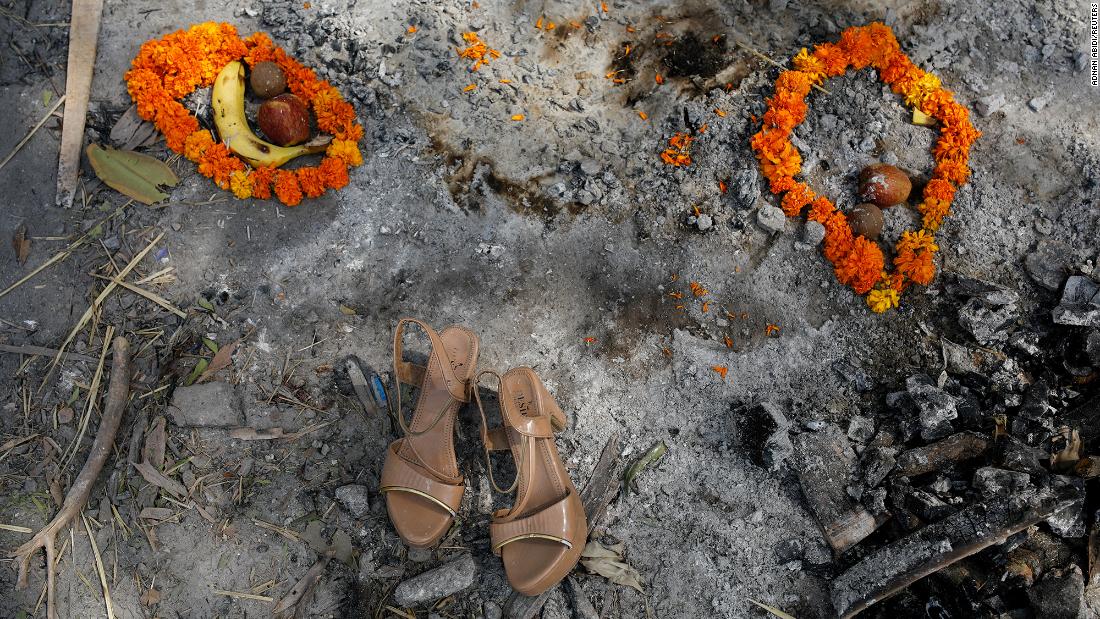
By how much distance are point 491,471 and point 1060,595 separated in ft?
10.5

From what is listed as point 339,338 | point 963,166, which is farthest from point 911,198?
point 339,338

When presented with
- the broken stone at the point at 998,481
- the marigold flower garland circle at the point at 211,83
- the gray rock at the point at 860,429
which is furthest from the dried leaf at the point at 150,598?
the broken stone at the point at 998,481

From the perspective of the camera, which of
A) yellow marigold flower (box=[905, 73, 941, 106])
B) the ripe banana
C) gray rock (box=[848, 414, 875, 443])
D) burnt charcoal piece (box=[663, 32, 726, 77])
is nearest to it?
gray rock (box=[848, 414, 875, 443])

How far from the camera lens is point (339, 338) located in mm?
4652

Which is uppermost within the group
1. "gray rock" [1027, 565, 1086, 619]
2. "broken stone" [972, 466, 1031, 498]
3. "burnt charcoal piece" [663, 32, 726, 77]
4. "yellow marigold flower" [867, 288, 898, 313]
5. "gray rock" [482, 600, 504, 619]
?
"burnt charcoal piece" [663, 32, 726, 77]

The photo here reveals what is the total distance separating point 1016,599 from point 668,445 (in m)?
2.05

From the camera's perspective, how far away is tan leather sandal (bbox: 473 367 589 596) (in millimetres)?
3844

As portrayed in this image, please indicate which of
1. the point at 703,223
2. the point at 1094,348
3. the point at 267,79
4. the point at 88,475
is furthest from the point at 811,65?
the point at 88,475

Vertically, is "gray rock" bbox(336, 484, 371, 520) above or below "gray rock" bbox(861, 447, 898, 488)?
below

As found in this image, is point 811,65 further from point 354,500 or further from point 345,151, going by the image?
point 354,500

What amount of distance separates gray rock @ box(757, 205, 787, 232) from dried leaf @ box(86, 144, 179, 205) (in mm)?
4382

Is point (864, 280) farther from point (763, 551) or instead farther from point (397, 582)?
point (397, 582)

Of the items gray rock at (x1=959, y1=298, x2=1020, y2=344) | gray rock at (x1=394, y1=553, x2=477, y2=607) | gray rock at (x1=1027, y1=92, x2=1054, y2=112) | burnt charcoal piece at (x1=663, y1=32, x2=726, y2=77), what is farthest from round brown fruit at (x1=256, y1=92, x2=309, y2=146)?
gray rock at (x1=1027, y1=92, x2=1054, y2=112)

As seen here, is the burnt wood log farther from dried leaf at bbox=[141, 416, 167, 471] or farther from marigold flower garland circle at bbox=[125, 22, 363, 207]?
marigold flower garland circle at bbox=[125, 22, 363, 207]
